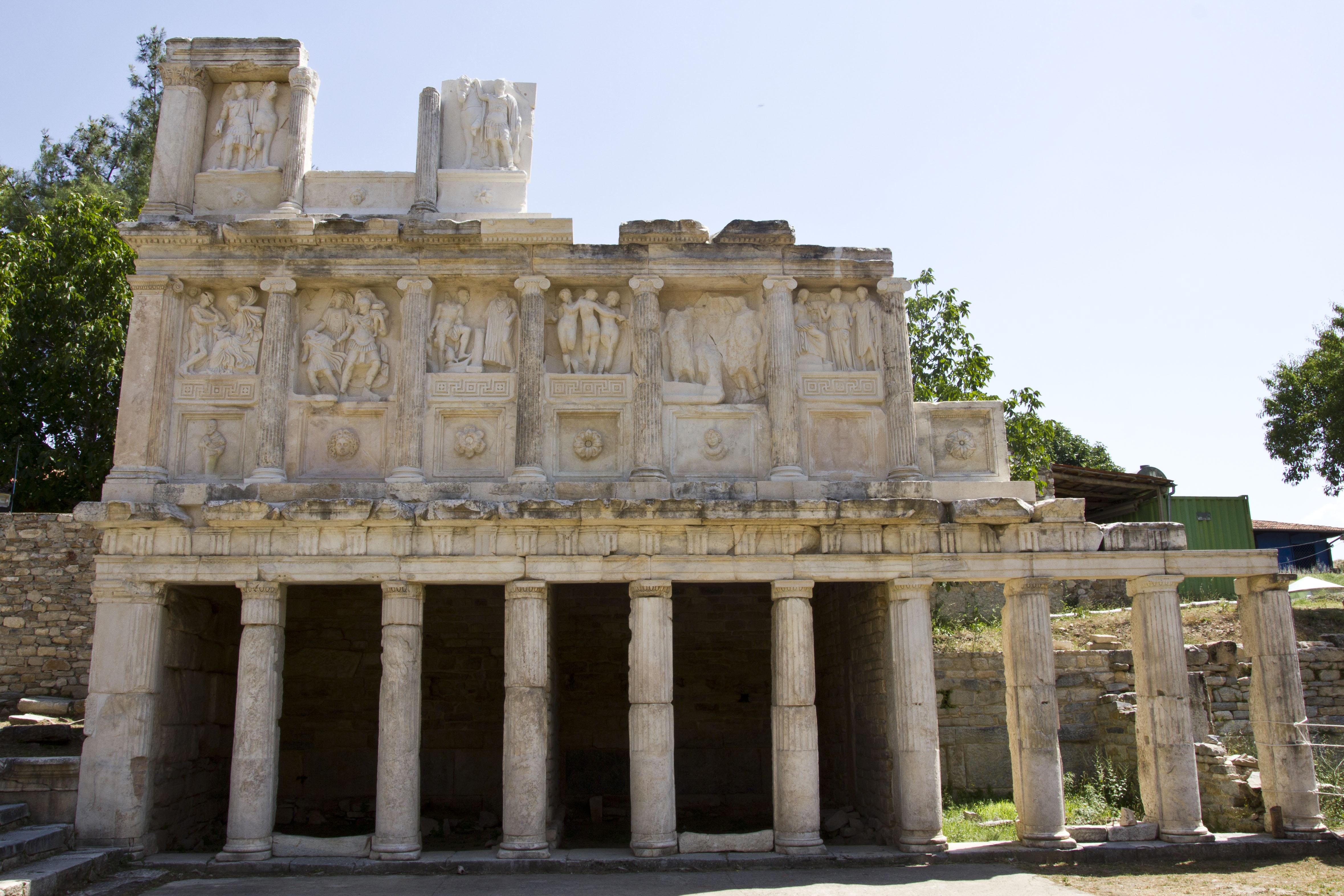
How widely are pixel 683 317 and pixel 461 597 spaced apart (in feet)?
19.5

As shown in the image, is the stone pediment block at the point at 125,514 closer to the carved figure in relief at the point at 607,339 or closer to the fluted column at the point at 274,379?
the fluted column at the point at 274,379

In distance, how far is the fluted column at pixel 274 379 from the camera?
11.3m

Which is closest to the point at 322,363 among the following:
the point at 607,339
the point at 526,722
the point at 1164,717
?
the point at 607,339

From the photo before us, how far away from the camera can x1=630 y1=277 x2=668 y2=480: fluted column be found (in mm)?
11453

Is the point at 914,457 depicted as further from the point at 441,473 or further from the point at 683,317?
the point at 441,473

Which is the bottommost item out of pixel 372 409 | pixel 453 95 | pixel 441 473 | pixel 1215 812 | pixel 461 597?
pixel 1215 812

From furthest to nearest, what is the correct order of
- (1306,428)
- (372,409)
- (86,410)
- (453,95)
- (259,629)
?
(1306,428)
(86,410)
(453,95)
(372,409)
(259,629)

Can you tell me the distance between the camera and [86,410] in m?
19.7

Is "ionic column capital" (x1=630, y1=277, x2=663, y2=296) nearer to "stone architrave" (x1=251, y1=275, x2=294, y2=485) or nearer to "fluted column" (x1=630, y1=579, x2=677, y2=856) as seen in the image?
"fluted column" (x1=630, y1=579, x2=677, y2=856)

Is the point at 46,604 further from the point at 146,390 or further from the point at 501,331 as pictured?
the point at 501,331

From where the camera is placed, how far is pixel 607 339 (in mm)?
11945

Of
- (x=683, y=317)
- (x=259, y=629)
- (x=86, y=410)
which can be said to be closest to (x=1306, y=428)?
(x=683, y=317)

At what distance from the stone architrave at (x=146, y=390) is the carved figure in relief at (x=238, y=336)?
1.58 ft

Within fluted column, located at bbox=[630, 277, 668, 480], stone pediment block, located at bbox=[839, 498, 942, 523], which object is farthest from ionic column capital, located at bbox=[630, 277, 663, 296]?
stone pediment block, located at bbox=[839, 498, 942, 523]
